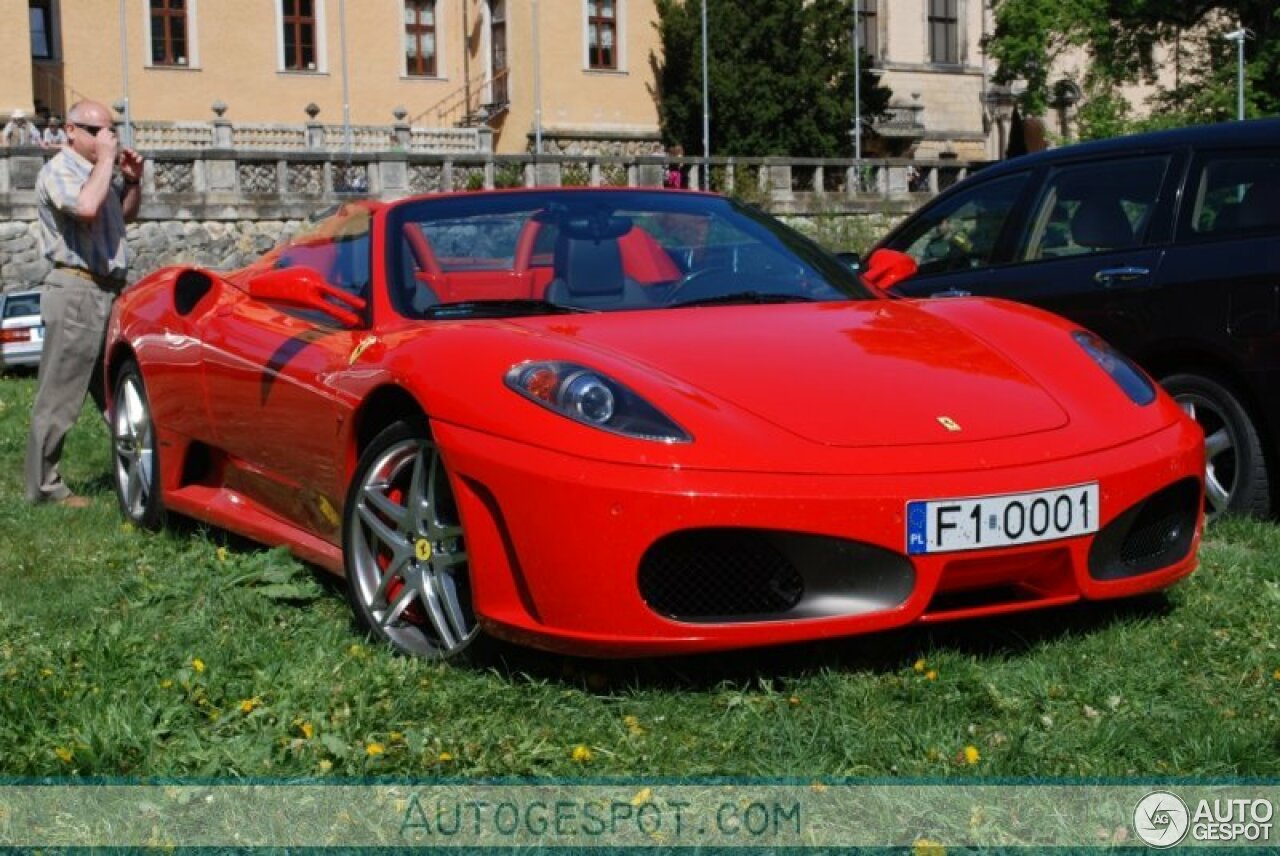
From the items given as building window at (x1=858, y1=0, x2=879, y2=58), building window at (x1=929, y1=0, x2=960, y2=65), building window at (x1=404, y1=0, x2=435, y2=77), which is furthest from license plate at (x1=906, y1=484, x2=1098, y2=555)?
building window at (x1=929, y1=0, x2=960, y2=65)

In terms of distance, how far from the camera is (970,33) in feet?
200

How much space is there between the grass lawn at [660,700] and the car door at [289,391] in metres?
0.42

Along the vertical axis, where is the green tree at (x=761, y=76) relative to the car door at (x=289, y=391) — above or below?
above

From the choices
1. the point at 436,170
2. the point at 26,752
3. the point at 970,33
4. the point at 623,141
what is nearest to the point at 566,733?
the point at 26,752

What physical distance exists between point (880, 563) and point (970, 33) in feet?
195

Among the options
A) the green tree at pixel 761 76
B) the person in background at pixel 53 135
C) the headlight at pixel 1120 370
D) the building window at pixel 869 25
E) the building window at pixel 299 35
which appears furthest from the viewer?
the building window at pixel 869 25

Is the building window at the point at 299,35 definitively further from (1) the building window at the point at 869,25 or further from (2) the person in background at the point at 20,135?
(1) the building window at the point at 869,25

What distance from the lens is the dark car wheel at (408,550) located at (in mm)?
4555

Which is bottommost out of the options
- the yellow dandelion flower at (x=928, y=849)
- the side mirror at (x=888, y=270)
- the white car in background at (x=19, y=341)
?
the white car in background at (x=19, y=341)

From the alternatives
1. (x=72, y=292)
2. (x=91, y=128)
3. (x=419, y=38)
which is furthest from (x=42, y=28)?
(x=72, y=292)

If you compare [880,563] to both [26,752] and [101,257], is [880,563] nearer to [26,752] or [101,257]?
[26,752]

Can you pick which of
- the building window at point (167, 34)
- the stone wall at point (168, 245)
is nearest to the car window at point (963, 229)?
the stone wall at point (168, 245)

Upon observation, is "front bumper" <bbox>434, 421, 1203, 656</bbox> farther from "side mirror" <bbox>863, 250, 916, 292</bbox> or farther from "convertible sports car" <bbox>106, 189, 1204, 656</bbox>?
"side mirror" <bbox>863, 250, 916, 292</bbox>

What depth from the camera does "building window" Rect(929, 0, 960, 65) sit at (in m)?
60.6
